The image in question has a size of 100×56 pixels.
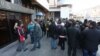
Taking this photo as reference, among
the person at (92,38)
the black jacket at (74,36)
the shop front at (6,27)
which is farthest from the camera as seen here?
the shop front at (6,27)

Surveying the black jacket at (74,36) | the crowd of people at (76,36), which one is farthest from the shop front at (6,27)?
the black jacket at (74,36)

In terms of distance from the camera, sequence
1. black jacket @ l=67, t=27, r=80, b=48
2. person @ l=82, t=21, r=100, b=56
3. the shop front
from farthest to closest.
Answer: the shop front → black jacket @ l=67, t=27, r=80, b=48 → person @ l=82, t=21, r=100, b=56

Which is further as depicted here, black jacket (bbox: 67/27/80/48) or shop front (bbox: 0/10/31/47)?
shop front (bbox: 0/10/31/47)

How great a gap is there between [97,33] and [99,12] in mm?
44410

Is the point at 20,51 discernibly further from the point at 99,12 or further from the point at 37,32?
the point at 99,12

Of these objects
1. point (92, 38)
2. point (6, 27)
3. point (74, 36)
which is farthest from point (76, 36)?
point (6, 27)

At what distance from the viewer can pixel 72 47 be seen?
7312 millimetres

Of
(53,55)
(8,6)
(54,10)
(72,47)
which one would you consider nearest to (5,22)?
(8,6)

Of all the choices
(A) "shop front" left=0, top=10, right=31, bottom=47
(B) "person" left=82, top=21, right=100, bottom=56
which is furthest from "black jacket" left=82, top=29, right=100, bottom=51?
(A) "shop front" left=0, top=10, right=31, bottom=47

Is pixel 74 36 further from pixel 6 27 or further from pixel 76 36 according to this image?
pixel 6 27

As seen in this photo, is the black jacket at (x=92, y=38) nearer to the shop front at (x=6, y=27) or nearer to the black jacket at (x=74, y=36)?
the black jacket at (x=74, y=36)

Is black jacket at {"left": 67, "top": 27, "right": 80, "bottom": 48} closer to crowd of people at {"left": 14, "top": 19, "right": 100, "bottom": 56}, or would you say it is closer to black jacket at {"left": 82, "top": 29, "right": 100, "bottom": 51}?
crowd of people at {"left": 14, "top": 19, "right": 100, "bottom": 56}

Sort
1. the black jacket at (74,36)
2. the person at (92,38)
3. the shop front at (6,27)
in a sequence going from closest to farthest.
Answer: the person at (92,38)
the black jacket at (74,36)
the shop front at (6,27)

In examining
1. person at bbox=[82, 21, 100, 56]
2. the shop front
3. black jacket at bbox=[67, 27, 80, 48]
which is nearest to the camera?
person at bbox=[82, 21, 100, 56]
